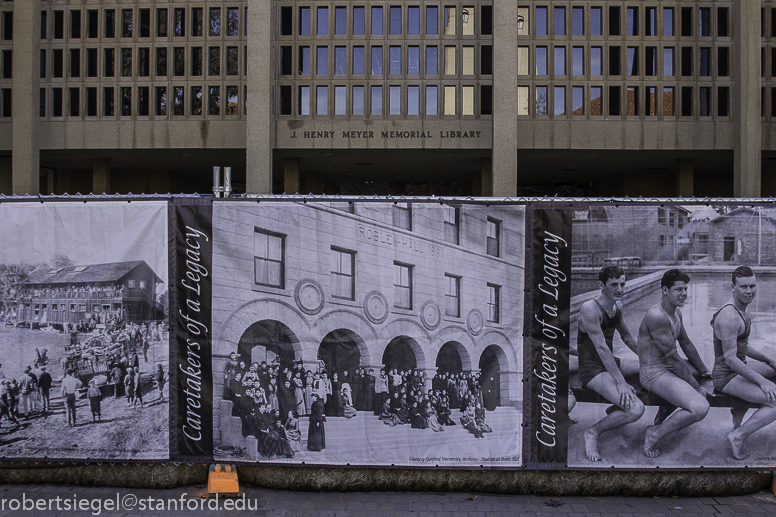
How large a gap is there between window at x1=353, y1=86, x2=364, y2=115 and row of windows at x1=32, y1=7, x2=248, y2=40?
7.36 metres

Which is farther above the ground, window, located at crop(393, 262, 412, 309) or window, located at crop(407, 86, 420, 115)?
window, located at crop(407, 86, 420, 115)

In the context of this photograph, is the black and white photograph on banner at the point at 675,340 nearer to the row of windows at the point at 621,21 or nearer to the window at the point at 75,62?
the row of windows at the point at 621,21

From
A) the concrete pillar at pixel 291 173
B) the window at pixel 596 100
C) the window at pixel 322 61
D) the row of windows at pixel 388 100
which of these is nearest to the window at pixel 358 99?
the row of windows at pixel 388 100

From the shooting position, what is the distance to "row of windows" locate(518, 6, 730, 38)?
33719 millimetres

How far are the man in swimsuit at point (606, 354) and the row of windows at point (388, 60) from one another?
2920cm

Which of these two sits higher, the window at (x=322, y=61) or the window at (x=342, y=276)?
the window at (x=322, y=61)

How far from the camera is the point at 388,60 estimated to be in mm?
33719

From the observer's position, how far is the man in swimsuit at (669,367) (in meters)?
6.26

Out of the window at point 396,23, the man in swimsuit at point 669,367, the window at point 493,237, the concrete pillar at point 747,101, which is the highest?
the window at point 396,23

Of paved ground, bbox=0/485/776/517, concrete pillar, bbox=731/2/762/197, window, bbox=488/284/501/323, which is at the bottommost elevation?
paved ground, bbox=0/485/776/517

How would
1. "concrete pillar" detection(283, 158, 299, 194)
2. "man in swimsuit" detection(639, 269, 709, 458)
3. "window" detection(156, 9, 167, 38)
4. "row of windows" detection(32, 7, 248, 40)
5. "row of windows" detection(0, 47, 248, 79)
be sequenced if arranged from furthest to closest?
"concrete pillar" detection(283, 158, 299, 194), "window" detection(156, 9, 167, 38), "row of windows" detection(0, 47, 248, 79), "row of windows" detection(32, 7, 248, 40), "man in swimsuit" detection(639, 269, 709, 458)

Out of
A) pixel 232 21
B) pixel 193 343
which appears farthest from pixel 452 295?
pixel 232 21

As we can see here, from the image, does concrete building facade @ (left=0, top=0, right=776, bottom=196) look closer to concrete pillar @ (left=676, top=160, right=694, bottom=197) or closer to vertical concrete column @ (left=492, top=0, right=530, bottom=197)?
vertical concrete column @ (left=492, top=0, right=530, bottom=197)

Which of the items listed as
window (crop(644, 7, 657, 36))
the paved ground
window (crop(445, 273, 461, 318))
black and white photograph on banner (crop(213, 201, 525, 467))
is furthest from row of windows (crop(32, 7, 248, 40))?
the paved ground
